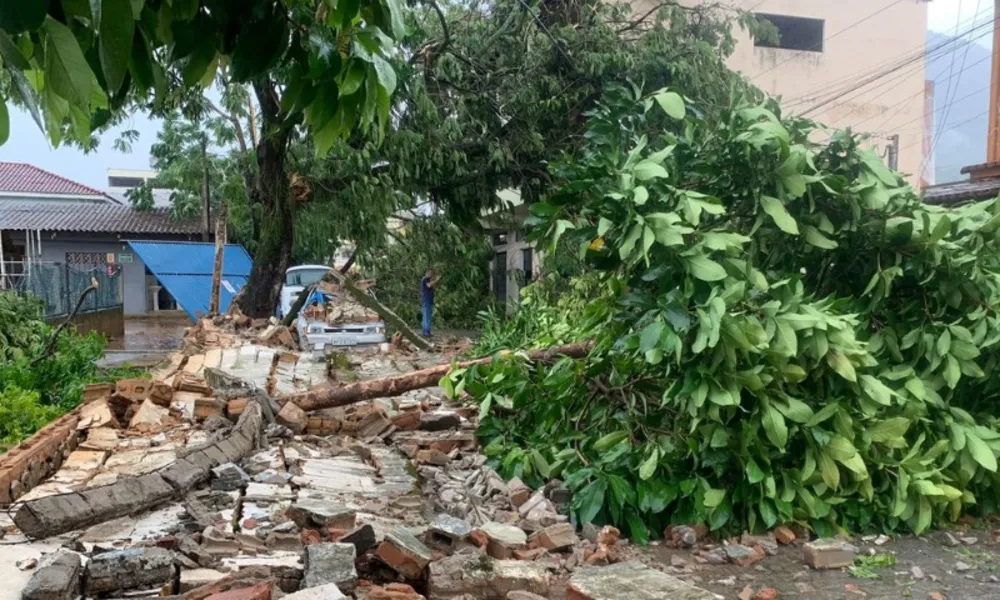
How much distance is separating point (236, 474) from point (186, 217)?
20.2 metres

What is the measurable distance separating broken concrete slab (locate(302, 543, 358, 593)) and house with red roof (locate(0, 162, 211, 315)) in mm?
18023

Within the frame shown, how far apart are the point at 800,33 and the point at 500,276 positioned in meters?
9.88

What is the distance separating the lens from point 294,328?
12.7m

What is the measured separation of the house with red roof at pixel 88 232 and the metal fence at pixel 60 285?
0.47 ft

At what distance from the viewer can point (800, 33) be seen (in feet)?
59.0

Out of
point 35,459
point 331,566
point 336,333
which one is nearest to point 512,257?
point 336,333

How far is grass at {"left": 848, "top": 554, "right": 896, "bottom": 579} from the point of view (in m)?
3.80

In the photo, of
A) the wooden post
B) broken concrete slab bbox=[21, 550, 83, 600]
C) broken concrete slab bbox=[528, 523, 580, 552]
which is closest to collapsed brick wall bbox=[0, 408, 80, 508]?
broken concrete slab bbox=[21, 550, 83, 600]

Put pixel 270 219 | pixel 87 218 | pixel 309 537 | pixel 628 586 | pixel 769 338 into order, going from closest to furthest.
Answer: pixel 628 586 → pixel 309 537 → pixel 769 338 → pixel 270 219 → pixel 87 218

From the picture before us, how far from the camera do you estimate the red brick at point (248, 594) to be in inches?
98.7

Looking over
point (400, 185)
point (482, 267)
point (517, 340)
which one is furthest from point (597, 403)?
point (482, 267)

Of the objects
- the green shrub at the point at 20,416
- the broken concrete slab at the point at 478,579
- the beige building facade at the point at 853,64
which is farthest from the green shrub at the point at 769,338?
the beige building facade at the point at 853,64

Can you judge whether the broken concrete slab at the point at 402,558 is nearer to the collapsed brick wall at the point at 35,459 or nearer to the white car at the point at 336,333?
the collapsed brick wall at the point at 35,459

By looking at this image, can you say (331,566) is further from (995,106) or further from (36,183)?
(36,183)
